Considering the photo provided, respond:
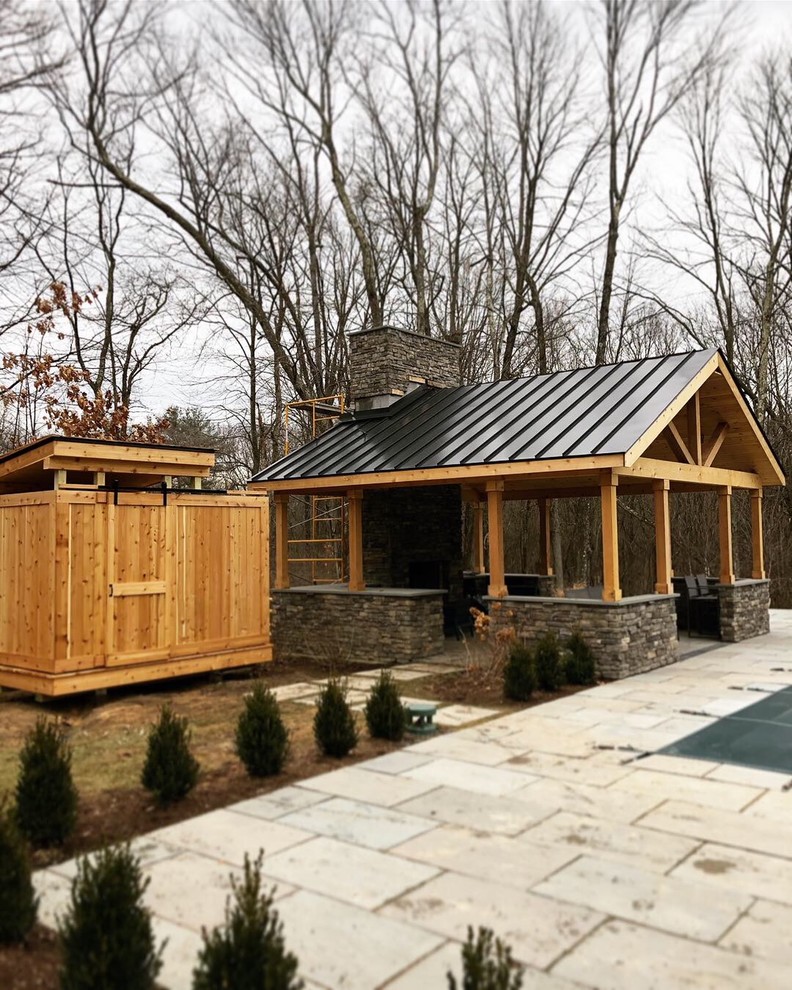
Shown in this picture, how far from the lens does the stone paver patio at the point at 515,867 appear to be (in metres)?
3.45

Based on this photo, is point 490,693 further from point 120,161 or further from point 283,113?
point 283,113

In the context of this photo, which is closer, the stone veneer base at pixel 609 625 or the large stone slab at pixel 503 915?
the large stone slab at pixel 503 915

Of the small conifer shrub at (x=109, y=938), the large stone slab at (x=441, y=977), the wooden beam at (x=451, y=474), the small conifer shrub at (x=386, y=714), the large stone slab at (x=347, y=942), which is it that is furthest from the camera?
the wooden beam at (x=451, y=474)

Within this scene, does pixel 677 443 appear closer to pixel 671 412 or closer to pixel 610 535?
pixel 671 412

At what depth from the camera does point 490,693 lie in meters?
9.41

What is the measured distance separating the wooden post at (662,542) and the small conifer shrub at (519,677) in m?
3.62

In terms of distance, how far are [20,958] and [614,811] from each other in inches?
139

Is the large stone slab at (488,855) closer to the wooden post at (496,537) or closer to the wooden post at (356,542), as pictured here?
the wooden post at (496,537)

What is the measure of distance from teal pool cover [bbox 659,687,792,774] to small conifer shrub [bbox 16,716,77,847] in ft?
15.1

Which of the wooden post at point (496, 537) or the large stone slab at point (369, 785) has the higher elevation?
the wooden post at point (496, 537)

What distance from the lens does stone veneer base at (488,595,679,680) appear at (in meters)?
10.5

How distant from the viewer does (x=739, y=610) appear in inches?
555

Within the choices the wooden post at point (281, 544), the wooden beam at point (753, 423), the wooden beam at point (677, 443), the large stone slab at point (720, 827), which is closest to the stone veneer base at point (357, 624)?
the wooden post at point (281, 544)

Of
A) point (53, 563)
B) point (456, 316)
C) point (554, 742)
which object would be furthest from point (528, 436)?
point (456, 316)
